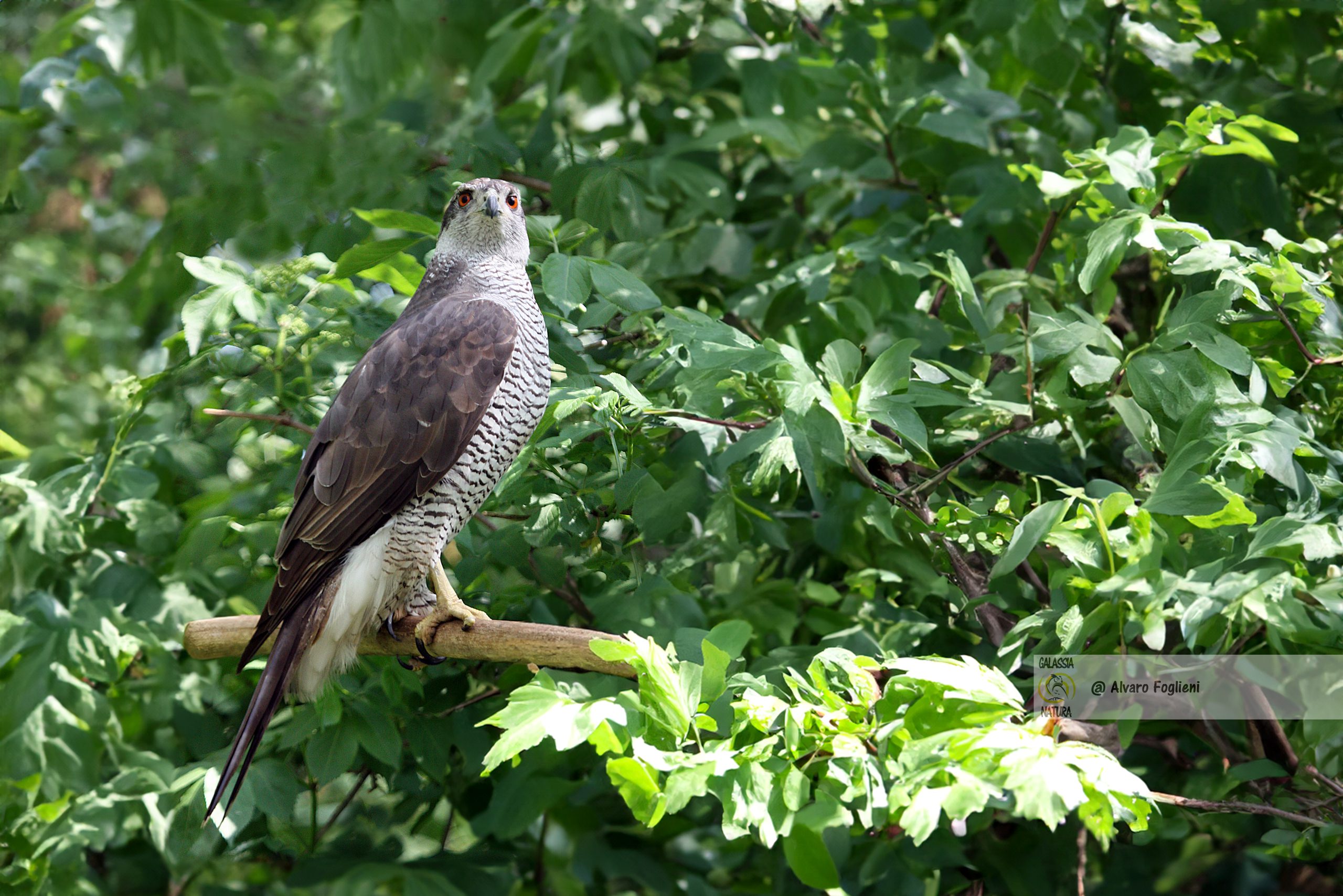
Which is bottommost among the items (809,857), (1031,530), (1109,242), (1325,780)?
(1325,780)

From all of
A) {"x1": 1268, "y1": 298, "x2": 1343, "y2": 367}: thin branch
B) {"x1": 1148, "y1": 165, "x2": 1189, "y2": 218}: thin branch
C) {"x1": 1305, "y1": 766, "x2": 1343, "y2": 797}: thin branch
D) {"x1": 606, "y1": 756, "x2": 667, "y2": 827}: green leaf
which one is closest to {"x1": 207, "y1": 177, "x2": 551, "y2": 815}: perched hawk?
{"x1": 606, "y1": 756, "x2": 667, "y2": 827}: green leaf

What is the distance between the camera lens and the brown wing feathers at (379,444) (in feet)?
8.44

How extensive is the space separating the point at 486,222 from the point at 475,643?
1146 millimetres

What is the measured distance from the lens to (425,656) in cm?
281

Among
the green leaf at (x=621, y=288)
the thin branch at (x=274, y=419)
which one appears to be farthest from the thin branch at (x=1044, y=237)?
the thin branch at (x=274, y=419)

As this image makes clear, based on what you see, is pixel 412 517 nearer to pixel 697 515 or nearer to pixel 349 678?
pixel 349 678

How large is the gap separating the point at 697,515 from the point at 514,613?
69 cm

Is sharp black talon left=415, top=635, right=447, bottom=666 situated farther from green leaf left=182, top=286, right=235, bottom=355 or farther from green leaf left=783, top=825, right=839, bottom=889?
green leaf left=783, top=825, right=839, bottom=889

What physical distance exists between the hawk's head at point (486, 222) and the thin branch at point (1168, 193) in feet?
5.28

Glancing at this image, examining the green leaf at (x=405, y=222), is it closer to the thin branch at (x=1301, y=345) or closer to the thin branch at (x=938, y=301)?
the thin branch at (x=938, y=301)

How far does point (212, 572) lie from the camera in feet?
10.9

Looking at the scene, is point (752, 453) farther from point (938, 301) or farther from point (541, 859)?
point (541, 859)

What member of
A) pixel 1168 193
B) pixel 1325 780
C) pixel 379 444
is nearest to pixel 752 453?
pixel 379 444

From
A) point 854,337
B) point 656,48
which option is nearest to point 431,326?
point 854,337
